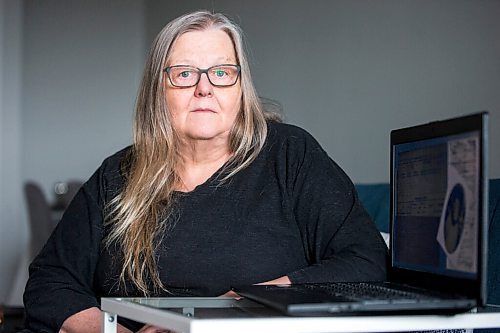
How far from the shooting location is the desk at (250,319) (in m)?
1.23

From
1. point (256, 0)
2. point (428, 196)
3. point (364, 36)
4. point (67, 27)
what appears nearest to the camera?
point (428, 196)

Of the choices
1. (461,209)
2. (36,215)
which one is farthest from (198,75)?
(36,215)

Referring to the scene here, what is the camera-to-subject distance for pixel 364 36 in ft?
10.4

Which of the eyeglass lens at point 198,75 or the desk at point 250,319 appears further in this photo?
the eyeglass lens at point 198,75

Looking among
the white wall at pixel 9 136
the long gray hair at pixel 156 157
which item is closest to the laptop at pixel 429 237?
the long gray hair at pixel 156 157

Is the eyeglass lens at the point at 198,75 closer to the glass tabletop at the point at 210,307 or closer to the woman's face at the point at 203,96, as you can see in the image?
the woman's face at the point at 203,96

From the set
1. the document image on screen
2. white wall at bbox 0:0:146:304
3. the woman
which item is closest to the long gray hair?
the woman

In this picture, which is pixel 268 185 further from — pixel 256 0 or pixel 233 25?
pixel 256 0

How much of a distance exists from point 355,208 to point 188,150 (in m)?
0.42

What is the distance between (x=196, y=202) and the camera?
6.45 ft

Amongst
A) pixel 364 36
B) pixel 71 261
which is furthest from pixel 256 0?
pixel 71 261

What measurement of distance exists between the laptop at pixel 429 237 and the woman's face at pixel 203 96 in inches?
18.0

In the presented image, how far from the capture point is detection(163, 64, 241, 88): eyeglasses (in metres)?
1.96

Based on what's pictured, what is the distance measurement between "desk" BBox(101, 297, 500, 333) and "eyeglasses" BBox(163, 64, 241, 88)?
1.94 ft
